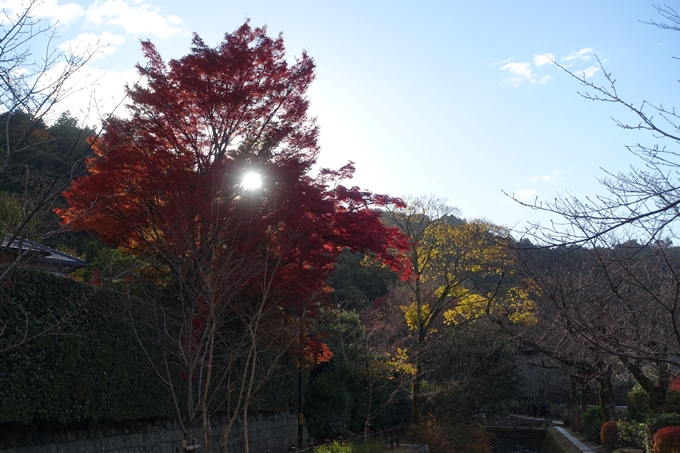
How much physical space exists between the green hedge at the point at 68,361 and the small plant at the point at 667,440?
11.5 meters

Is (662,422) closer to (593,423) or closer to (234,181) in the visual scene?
(593,423)

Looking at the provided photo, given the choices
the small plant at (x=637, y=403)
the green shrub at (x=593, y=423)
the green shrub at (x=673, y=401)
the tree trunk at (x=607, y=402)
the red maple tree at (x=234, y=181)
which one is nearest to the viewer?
the red maple tree at (x=234, y=181)

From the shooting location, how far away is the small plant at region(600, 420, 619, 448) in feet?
63.4

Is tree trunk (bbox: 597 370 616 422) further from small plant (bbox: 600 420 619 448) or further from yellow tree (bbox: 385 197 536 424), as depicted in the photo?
yellow tree (bbox: 385 197 536 424)

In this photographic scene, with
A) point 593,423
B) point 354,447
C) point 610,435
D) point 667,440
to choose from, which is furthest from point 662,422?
point 593,423

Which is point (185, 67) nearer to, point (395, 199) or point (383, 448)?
point (395, 199)

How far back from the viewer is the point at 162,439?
37.6 ft

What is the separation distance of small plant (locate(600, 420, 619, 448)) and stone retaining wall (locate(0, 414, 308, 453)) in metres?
10.5

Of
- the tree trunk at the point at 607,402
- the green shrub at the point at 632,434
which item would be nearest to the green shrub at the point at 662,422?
the green shrub at the point at 632,434

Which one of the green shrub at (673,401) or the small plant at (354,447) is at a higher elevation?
the green shrub at (673,401)

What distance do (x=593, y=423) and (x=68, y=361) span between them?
21947 millimetres

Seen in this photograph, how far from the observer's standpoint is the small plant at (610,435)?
19.3m

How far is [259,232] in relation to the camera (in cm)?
1032

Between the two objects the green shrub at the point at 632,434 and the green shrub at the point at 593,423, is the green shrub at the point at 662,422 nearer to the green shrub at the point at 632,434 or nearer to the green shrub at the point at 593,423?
the green shrub at the point at 632,434
